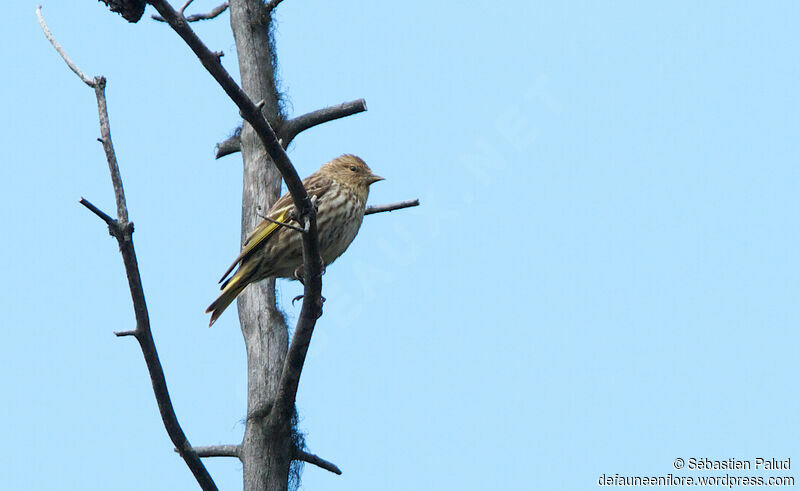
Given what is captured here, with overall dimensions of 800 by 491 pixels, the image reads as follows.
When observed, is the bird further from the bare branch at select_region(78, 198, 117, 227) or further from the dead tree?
the bare branch at select_region(78, 198, 117, 227)

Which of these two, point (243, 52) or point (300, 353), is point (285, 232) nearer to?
point (300, 353)

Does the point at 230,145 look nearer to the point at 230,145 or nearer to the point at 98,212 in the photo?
the point at 230,145

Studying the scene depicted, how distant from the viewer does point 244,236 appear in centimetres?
628

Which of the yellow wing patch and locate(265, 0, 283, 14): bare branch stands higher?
locate(265, 0, 283, 14): bare branch

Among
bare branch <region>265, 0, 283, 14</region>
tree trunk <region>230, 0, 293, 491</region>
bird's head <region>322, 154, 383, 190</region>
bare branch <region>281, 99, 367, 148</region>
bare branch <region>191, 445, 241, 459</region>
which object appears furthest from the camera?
bare branch <region>265, 0, 283, 14</region>

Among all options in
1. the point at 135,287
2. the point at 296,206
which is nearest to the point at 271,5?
the point at 296,206

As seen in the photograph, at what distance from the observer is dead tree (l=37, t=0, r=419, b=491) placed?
4.04m

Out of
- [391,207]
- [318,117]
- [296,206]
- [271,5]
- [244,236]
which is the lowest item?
[296,206]

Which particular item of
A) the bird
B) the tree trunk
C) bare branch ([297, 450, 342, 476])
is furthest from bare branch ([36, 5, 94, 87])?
bare branch ([297, 450, 342, 476])

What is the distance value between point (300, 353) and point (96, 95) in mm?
1792

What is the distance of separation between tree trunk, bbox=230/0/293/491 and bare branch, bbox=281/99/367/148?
4.1 inches

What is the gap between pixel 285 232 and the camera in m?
5.88

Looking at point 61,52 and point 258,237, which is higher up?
point 258,237

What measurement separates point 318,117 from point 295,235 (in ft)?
3.74
